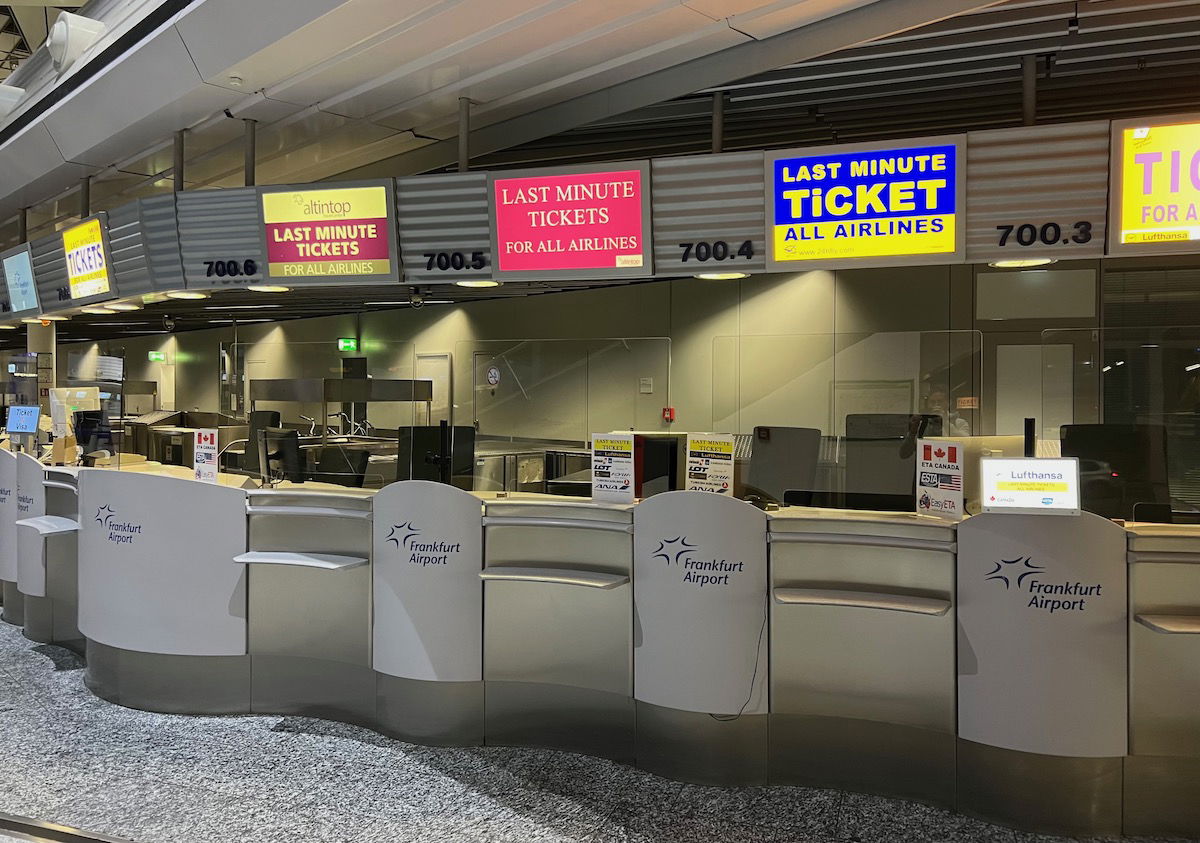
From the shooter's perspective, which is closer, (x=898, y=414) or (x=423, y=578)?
(x=423, y=578)

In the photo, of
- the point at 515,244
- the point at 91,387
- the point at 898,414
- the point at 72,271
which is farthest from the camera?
the point at 72,271

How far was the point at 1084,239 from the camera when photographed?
3.31 m

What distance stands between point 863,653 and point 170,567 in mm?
3008

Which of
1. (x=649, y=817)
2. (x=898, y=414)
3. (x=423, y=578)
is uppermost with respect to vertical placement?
(x=898, y=414)

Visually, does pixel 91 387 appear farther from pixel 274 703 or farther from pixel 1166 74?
pixel 1166 74

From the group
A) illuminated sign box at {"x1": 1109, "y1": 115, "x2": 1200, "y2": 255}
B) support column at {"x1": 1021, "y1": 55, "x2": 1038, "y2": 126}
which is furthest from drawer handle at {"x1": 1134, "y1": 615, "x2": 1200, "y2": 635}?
support column at {"x1": 1021, "y1": 55, "x2": 1038, "y2": 126}

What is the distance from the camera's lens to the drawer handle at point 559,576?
10.6 feet

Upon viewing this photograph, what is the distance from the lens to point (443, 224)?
164 inches

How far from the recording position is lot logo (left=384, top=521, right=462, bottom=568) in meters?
3.47

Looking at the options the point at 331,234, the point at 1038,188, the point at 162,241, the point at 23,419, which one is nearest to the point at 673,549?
the point at 1038,188

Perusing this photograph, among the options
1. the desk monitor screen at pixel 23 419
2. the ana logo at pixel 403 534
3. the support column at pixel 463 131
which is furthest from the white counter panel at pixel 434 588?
the desk monitor screen at pixel 23 419

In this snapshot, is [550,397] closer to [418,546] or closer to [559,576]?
[418,546]

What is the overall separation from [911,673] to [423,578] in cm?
187

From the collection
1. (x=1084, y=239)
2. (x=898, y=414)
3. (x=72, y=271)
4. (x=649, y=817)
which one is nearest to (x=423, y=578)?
(x=649, y=817)
